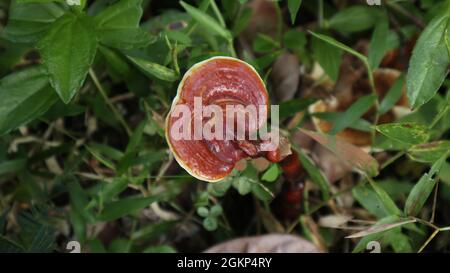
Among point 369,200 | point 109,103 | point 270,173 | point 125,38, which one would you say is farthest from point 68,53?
point 369,200

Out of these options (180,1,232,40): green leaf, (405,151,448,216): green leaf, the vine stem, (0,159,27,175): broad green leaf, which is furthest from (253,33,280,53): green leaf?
(0,159,27,175): broad green leaf

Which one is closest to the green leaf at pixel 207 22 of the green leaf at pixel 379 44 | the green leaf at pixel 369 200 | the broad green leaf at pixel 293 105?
the broad green leaf at pixel 293 105

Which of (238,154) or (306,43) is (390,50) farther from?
(238,154)

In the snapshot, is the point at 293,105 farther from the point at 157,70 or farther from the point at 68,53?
the point at 68,53

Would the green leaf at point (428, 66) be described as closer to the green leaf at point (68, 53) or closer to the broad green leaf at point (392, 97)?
the broad green leaf at point (392, 97)
